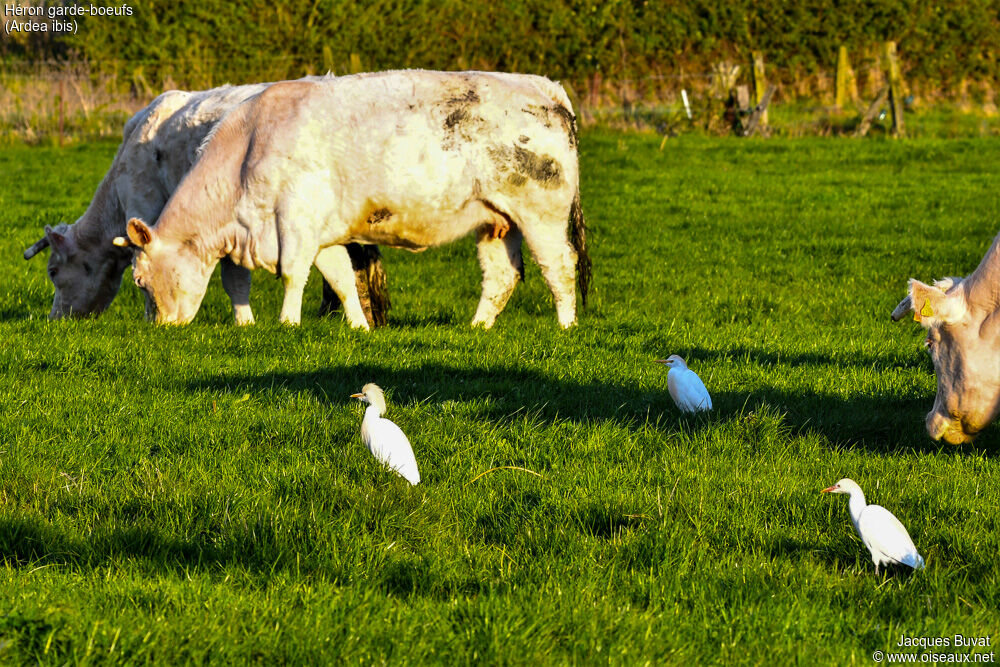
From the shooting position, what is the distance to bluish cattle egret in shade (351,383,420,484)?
532 cm

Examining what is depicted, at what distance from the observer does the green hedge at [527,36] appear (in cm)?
2714

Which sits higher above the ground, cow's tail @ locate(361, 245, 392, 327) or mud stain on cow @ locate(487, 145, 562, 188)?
mud stain on cow @ locate(487, 145, 562, 188)

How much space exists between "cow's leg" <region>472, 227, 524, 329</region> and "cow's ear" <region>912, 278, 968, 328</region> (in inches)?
212

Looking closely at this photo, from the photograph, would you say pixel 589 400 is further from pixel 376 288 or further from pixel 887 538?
pixel 376 288

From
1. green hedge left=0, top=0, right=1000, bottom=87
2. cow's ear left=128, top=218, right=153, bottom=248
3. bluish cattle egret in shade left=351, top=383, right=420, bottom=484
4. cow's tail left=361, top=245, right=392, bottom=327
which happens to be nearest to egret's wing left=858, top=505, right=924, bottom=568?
bluish cattle egret in shade left=351, top=383, right=420, bottom=484

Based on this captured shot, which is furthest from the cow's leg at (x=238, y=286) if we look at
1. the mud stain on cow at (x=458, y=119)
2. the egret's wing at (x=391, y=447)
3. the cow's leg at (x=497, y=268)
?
the egret's wing at (x=391, y=447)

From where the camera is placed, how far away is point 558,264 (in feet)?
34.4

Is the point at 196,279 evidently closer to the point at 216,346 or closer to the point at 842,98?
the point at 216,346

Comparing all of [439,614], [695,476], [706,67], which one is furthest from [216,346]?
[706,67]

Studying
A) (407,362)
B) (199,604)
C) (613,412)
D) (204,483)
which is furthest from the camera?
(407,362)

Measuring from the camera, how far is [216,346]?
8570 mm

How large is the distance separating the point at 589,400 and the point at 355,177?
12.0ft

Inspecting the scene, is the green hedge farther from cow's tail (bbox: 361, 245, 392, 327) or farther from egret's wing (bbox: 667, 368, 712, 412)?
egret's wing (bbox: 667, 368, 712, 412)

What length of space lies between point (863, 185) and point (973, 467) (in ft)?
45.3
